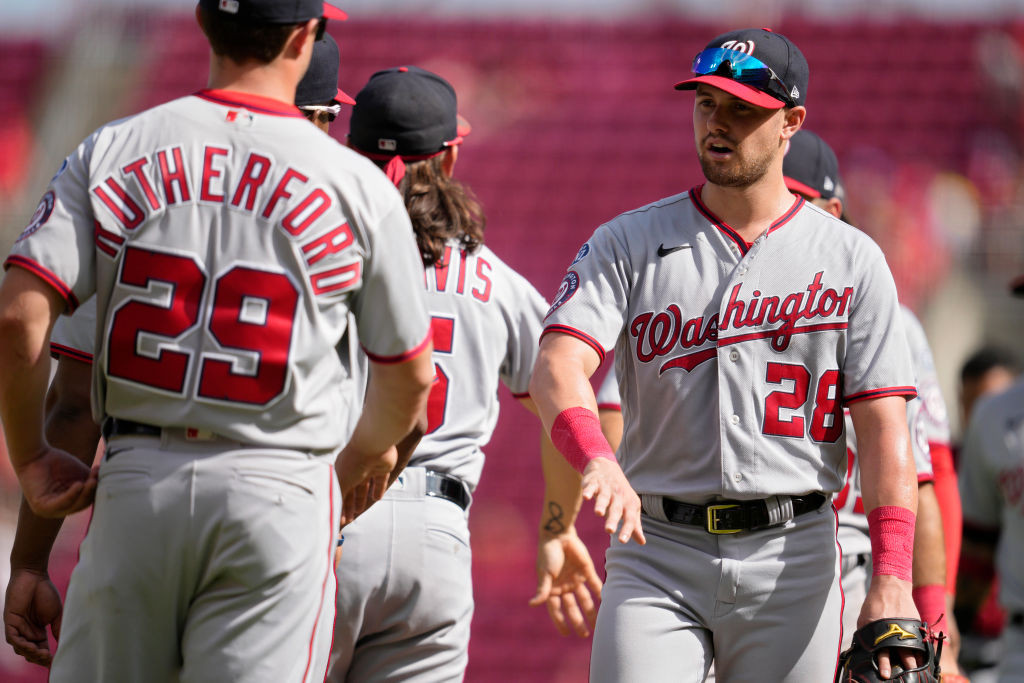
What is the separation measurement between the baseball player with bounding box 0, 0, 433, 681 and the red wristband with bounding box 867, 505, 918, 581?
4.62 ft

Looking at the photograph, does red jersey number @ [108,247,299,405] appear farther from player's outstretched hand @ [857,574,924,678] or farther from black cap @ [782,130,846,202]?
black cap @ [782,130,846,202]

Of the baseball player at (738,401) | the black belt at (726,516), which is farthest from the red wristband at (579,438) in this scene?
the black belt at (726,516)

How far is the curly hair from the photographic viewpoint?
3.59 metres

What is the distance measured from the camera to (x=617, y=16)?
14.4 m

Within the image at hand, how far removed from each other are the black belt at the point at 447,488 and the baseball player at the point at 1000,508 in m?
2.44

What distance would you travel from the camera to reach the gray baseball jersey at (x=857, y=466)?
3.90m

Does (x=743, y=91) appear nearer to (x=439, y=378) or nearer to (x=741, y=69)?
(x=741, y=69)

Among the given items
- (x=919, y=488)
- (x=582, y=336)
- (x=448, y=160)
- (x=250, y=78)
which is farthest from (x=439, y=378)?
(x=919, y=488)

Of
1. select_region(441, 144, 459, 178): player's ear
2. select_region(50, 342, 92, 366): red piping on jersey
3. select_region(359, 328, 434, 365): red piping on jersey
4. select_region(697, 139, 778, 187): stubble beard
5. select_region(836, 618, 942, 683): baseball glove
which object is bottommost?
select_region(836, 618, 942, 683): baseball glove

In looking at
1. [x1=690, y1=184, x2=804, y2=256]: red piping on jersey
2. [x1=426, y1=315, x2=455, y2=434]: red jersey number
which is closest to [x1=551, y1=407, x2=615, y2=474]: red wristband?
[x1=426, y1=315, x2=455, y2=434]: red jersey number

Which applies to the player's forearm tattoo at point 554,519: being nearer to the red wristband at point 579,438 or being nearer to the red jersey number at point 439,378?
the red jersey number at point 439,378

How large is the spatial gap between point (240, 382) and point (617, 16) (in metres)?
12.9

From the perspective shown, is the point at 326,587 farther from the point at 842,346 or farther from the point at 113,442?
the point at 842,346

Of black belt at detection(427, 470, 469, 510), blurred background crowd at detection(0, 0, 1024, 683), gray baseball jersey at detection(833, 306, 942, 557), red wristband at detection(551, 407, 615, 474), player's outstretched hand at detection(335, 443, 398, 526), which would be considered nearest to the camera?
player's outstretched hand at detection(335, 443, 398, 526)
